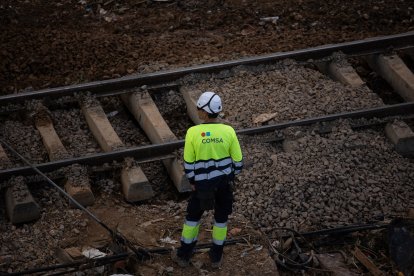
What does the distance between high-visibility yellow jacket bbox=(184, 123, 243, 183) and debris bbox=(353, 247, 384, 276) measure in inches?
76.1

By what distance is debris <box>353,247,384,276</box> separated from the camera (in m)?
8.31

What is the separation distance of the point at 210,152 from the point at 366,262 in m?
2.34

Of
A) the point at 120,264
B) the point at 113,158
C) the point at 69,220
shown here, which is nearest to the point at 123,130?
the point at 113,158

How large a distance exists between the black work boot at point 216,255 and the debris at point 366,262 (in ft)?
5.22

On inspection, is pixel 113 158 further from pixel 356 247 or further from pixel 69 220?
pixel 356 247

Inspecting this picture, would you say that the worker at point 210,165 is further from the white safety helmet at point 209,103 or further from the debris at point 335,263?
the debris at point 335,263

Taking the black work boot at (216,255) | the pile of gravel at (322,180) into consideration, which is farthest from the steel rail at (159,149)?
the black work boot at (216,255)

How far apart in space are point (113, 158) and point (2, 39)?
3886 mm

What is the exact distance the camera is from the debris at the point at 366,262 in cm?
831

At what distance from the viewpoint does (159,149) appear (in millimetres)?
9789

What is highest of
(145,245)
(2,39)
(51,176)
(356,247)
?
(2,39)

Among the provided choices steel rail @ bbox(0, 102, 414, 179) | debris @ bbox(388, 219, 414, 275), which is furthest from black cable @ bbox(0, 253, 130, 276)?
debris @ bbox(388, 219, 414, 275)

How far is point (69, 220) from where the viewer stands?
29.0ft

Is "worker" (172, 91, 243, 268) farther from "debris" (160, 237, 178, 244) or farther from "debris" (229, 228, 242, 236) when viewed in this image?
"debris" (229, 228, 242, 236)
